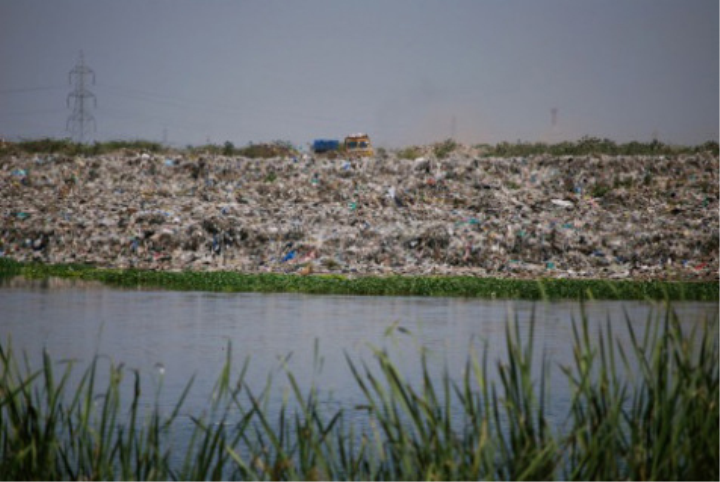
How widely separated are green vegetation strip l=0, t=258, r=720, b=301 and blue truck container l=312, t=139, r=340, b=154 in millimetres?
21037

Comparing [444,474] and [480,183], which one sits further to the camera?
[480,183]

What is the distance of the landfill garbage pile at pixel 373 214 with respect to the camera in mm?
20578

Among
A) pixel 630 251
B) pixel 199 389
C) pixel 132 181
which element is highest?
pixel 132 181

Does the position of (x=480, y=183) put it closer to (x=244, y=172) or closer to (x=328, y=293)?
(x=244, y=172)

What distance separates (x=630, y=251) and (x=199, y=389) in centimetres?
1507

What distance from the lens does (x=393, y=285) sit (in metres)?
16.4

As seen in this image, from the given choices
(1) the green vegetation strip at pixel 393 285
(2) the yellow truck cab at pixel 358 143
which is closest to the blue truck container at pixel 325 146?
(2) the yellow truck cab at pixel 358 143

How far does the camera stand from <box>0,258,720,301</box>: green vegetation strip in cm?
1573

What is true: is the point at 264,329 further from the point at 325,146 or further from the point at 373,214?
the point at 325,146

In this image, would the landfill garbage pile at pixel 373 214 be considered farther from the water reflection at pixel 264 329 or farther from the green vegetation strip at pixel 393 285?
the water reflection at pixel 264 329

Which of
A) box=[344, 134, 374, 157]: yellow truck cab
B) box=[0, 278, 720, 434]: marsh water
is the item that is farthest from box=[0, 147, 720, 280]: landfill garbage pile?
box=[344, 134, 374, 157]: yellow truck cab

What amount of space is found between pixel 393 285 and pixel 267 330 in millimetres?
5734

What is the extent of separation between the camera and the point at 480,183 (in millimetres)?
26047

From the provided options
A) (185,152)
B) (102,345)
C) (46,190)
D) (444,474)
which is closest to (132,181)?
(46,190)
